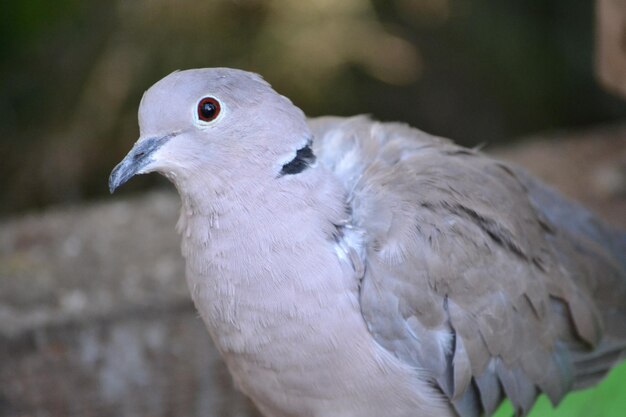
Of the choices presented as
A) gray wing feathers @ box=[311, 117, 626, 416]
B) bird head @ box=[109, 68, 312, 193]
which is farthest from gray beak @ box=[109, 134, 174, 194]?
gray wing feathers @ box=[311, 117, 626, 416]

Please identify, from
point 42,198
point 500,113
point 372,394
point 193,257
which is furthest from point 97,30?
point 372,394

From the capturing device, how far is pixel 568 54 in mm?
5691

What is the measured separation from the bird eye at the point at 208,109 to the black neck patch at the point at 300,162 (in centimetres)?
24

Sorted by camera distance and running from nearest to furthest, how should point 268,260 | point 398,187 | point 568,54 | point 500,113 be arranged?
point 268,260 < point 398,187 < point 568,54 < point 500,113

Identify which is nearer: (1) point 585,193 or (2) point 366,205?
(2) point 366,205

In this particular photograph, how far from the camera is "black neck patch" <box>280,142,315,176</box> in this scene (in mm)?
2615

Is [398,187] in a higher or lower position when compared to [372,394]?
higher

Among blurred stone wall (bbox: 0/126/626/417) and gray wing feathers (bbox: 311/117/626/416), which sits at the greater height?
gray wing feathers (bbox: 311/117/626/416)

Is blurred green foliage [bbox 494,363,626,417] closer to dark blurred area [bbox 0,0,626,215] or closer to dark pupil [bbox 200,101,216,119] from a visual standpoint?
dark pupil [bbox 200,101,216,119]

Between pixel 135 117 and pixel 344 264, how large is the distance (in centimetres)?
302

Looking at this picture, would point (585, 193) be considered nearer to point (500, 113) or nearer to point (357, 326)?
point (500, 113)

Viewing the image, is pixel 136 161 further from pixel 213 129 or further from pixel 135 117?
pixel 135 117

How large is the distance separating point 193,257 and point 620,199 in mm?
2679

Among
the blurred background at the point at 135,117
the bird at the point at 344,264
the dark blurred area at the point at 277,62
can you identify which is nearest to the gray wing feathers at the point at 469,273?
the bird at the point at 344,264
